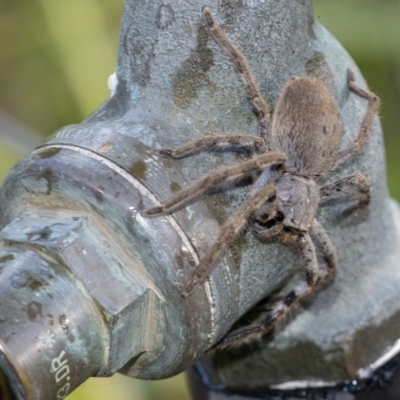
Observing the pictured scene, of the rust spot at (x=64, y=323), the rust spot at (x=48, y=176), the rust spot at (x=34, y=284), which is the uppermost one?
the rust spot at (x=48, y=176)

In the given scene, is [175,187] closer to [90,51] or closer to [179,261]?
[179,261]

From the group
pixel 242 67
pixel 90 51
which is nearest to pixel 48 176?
pixel 242 67

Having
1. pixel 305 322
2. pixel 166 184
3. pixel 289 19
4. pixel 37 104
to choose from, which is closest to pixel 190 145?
pixel 166 184

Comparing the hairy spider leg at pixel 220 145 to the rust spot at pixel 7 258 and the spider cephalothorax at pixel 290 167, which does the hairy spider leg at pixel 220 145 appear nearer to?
the spider cephalothorax at pixel 290 167

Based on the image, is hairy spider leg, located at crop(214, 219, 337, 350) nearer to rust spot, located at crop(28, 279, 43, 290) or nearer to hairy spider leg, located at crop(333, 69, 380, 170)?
hairy spider leg, located at crop(333, 69, 380, 170)

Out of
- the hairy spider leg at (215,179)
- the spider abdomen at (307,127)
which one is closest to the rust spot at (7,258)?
the hairy spider leg at (215,179)

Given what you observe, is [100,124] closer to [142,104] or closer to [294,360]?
[142,104]
